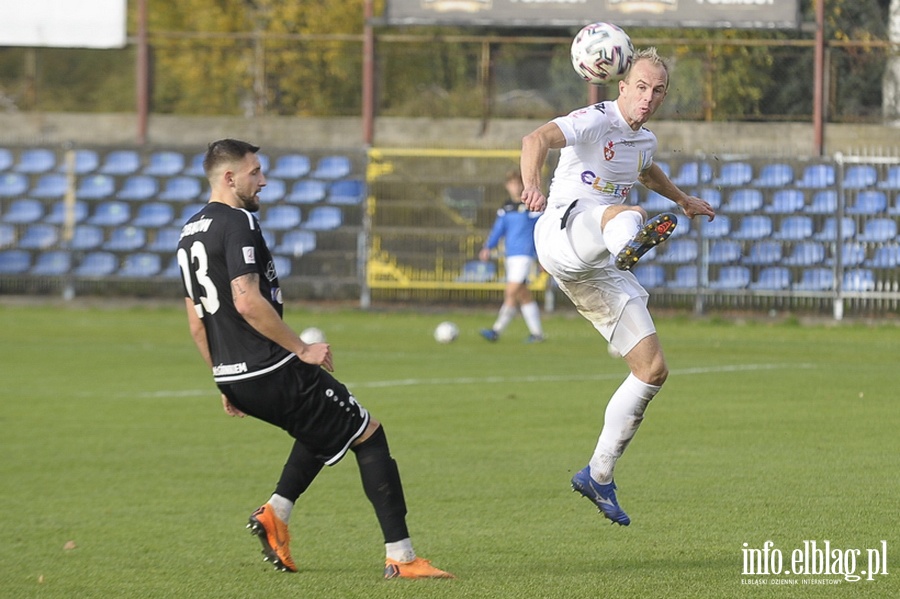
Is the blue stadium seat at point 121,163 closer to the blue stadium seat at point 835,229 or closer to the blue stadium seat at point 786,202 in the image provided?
the blue stadium seat at point 786,202

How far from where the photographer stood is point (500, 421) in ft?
43.2

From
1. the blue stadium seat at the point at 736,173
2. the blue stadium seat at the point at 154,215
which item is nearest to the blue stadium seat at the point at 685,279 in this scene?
the blue stadium seat at the point at 736,173

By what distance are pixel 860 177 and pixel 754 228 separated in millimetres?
1929

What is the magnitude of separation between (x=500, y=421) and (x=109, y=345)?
28.9 ft

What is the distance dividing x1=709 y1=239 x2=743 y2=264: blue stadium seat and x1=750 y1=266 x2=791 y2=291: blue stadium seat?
53 cm

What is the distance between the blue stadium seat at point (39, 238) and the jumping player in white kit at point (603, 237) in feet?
68.7

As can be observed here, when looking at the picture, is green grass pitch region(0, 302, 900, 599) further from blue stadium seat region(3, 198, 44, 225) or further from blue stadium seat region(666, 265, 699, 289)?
blue stadium seat region(3, 198, 44, 225)

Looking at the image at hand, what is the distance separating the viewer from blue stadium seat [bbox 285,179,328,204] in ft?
88.0

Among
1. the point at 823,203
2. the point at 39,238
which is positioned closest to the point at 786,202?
the point at 823,203

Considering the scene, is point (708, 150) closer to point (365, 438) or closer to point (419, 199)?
point (419, 199)

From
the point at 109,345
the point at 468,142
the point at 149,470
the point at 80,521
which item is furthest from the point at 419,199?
the point at 80,521

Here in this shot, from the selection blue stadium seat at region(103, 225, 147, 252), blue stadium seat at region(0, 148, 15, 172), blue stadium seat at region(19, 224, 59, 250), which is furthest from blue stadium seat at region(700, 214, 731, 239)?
blue stadium seat at region(0, 148, 15, 172)

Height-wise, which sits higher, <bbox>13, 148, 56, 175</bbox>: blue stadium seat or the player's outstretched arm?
<bbox>13, 148, 56, 175</bbox>: blue stadium seat

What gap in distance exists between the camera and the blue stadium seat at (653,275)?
2552cm
